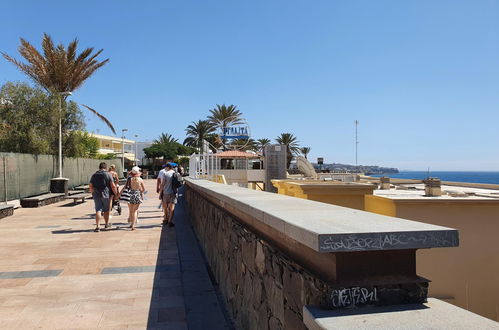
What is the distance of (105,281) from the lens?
5.82 m

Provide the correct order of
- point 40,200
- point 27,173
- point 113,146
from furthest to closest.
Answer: point 113,146 → point 27,173 → point 40,200

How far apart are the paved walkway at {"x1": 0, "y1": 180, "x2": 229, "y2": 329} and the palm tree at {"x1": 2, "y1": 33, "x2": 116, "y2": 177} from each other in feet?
56.1

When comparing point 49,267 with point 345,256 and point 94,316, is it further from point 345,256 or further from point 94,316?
point 345,256

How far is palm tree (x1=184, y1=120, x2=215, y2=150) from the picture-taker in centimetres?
6311

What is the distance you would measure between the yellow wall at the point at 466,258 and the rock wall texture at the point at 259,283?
586 centimetres

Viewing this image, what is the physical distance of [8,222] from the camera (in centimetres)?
1216

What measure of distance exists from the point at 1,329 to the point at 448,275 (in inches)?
357

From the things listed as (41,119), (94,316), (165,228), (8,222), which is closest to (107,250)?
(165,228)

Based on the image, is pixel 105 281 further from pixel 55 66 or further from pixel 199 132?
pixel 199 132

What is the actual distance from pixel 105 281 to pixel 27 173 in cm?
1510

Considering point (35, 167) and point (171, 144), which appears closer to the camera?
point (35, 167)

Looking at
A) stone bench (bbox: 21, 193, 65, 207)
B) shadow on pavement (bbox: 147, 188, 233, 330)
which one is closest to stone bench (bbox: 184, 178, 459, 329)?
shadow on pavement (bbox: 147, 188, 233, 330)

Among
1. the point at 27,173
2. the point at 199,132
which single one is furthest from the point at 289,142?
the point at 27,173

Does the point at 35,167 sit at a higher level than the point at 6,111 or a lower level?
lower
